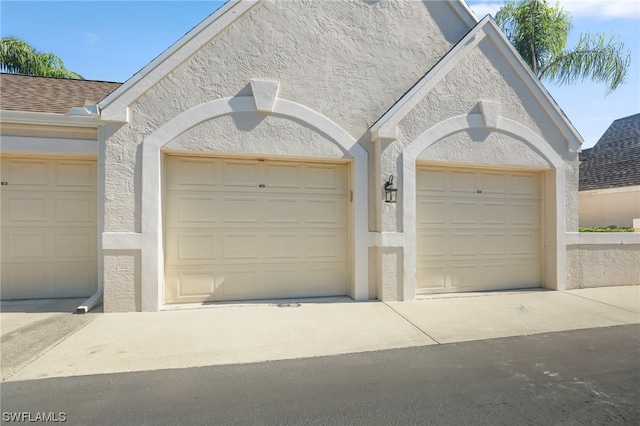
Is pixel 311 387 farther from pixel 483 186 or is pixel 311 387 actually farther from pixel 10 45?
pixel 10 45

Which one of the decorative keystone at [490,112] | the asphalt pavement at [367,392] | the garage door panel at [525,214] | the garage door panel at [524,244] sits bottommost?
the asphalt pavement at [367,392]

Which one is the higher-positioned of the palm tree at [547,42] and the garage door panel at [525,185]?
the palm tree at [547,42]

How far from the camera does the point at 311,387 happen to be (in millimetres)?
3090

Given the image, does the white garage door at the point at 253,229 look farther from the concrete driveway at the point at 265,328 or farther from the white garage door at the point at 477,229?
the white garage door at the point at 477,229

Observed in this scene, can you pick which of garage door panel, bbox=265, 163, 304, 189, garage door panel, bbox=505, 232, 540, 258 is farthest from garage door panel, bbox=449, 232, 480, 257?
garage door panel, bbox=265, 163, 304, 189

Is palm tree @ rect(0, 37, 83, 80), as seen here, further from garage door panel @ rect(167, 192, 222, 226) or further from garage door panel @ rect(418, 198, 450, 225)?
garage door panel @ rect(418, 198, 450, 225)

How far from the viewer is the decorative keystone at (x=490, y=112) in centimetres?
659

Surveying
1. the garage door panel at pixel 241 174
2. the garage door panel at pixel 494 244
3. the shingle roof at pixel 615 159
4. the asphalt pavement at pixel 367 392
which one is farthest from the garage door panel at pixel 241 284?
the shingle roof at pixel 615 159

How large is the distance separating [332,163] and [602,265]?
21.4 feet

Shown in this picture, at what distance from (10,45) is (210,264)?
1824 centimetres

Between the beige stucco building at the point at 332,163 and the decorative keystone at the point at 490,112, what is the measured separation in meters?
0.03

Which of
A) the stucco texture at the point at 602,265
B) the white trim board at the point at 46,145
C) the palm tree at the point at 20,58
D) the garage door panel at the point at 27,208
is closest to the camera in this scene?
the white trim board at the point at 46,145

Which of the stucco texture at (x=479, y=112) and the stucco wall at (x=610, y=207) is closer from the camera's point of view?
the stucco texture at (x=479, y=112)

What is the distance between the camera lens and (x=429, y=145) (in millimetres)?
6359
